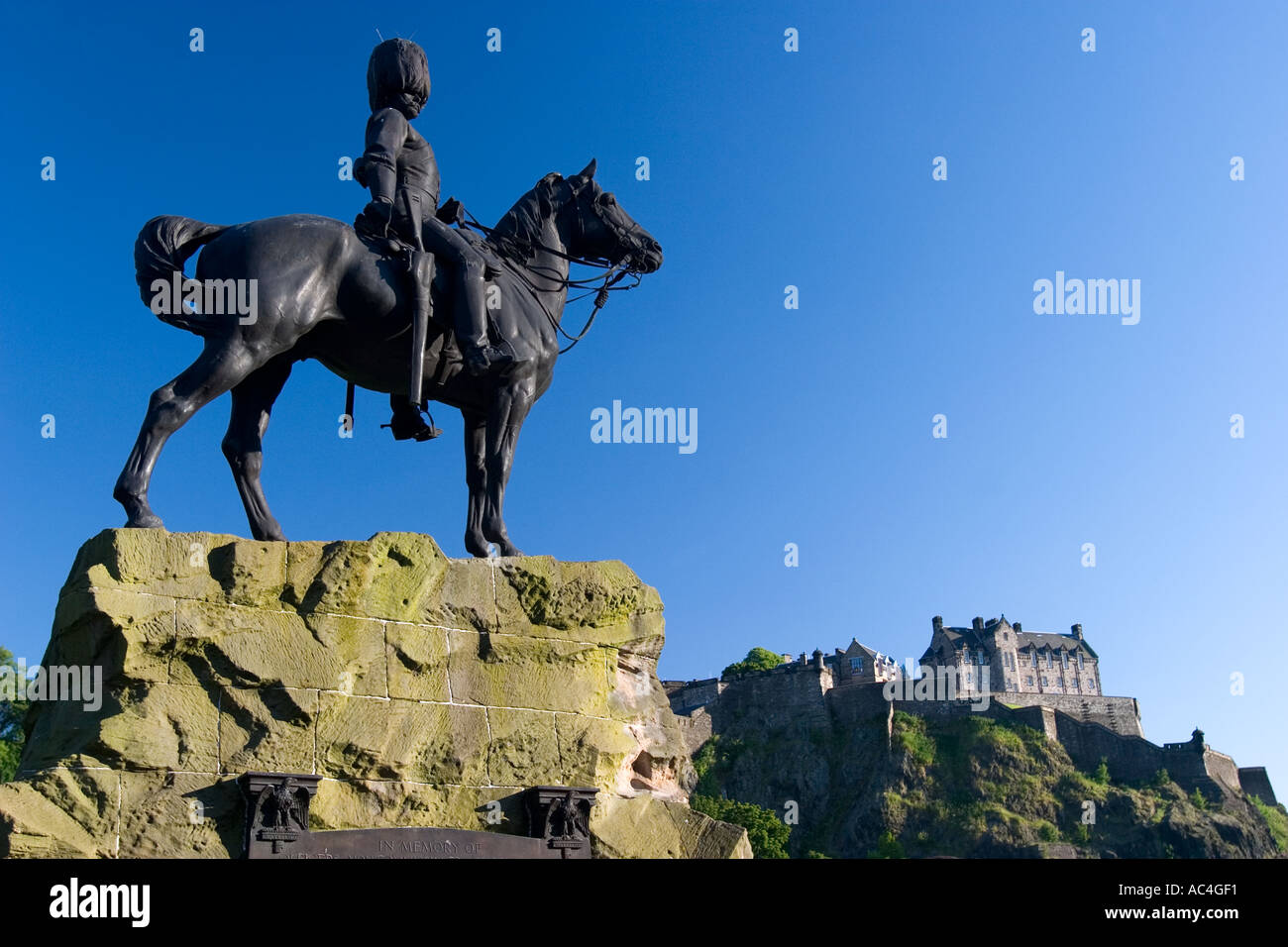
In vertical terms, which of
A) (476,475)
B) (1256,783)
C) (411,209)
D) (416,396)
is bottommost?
(1256,783)

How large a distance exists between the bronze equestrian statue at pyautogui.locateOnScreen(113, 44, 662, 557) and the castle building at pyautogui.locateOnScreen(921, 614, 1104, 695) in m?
108

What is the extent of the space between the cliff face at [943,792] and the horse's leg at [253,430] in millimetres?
88899

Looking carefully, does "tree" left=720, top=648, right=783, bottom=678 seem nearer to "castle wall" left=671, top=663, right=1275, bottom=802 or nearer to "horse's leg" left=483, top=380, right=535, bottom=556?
"castle wall" left=671, top=663, right=1275, bottom=802

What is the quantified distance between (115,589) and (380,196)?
11.9 feet

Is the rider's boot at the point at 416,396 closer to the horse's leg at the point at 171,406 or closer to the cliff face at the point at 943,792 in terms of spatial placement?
the horse's leg at the point at 171,406

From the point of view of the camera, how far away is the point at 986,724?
105 m

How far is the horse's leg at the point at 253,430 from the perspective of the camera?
978 cm

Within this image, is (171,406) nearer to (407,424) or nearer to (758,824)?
(407,424)

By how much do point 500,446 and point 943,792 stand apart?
315 feet

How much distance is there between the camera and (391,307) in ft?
32.3

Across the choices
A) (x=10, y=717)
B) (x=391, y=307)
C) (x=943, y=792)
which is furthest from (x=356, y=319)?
(x=943, y=792)

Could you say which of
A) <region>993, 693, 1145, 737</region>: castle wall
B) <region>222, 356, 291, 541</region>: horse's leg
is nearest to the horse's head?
<region>222, 356, 291, 541</region>: horse's leg
